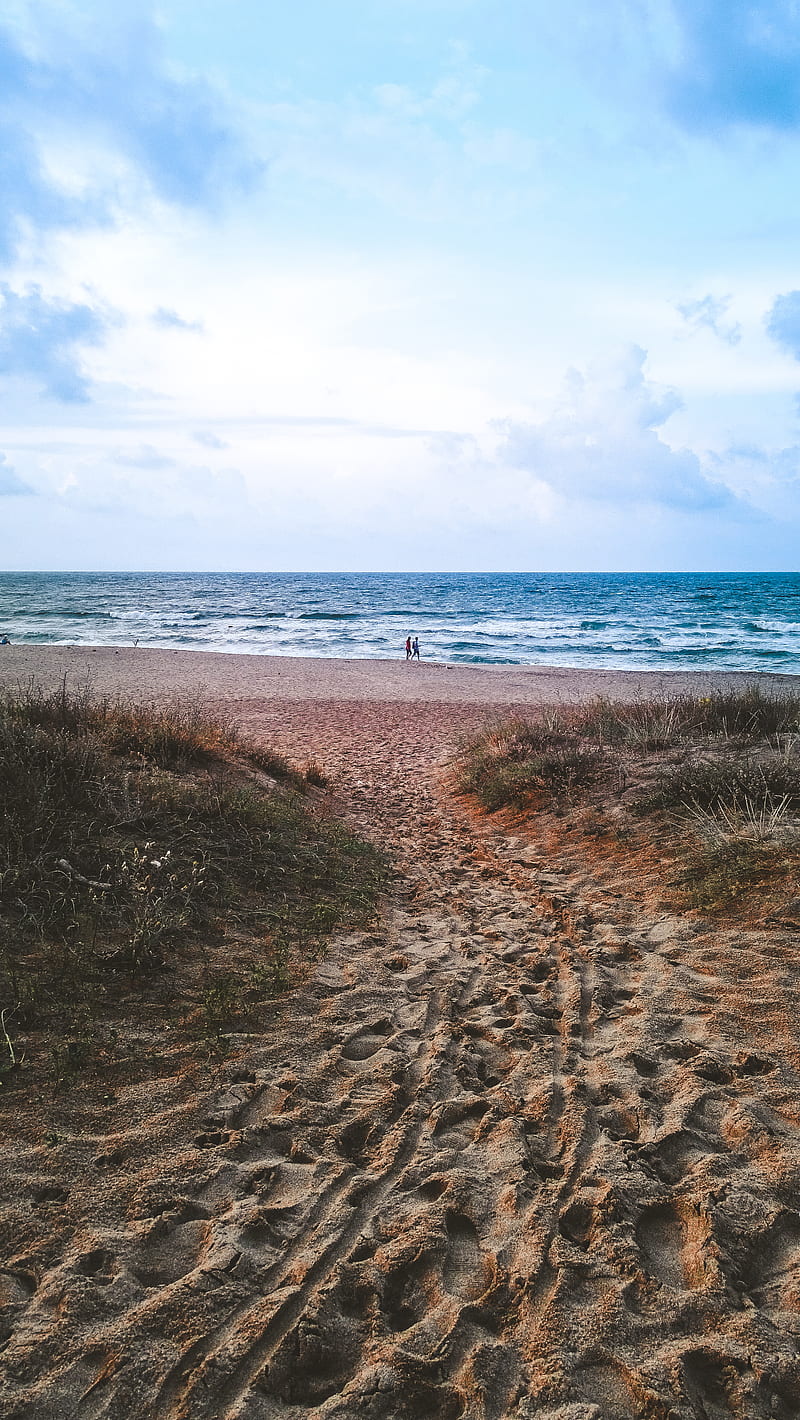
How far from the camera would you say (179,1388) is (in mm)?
2277

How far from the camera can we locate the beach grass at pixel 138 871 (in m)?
4.43

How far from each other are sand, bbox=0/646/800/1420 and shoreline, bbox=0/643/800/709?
1498cm

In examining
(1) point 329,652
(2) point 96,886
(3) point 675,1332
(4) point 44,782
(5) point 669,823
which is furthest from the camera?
(1) point 329,652

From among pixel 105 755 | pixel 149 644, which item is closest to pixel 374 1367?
pixel 105 755

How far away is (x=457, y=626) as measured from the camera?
4912 cm

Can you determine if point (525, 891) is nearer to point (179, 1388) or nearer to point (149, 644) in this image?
point (179, 1388)

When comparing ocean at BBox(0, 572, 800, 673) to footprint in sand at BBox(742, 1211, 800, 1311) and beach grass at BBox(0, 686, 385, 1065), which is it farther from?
footprint in sand at BBox(742, 1211, 800, 1311)

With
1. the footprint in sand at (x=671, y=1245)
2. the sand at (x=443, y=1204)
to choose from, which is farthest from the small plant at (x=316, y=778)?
the footprint in sand at (x=671, y=1245)

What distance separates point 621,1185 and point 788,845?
3961mm

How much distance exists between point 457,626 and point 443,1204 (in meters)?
46.9

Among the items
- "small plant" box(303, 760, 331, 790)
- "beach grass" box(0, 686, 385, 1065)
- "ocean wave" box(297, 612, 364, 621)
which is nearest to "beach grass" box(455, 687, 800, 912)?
"small plant" box(303, 760, 331, 790)

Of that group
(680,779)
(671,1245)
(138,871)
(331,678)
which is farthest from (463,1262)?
(331,678)

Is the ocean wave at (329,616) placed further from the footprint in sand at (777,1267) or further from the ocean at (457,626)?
the footprint in sand at (777,1267)

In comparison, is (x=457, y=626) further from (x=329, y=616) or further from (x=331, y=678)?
(x=331, y=678)
